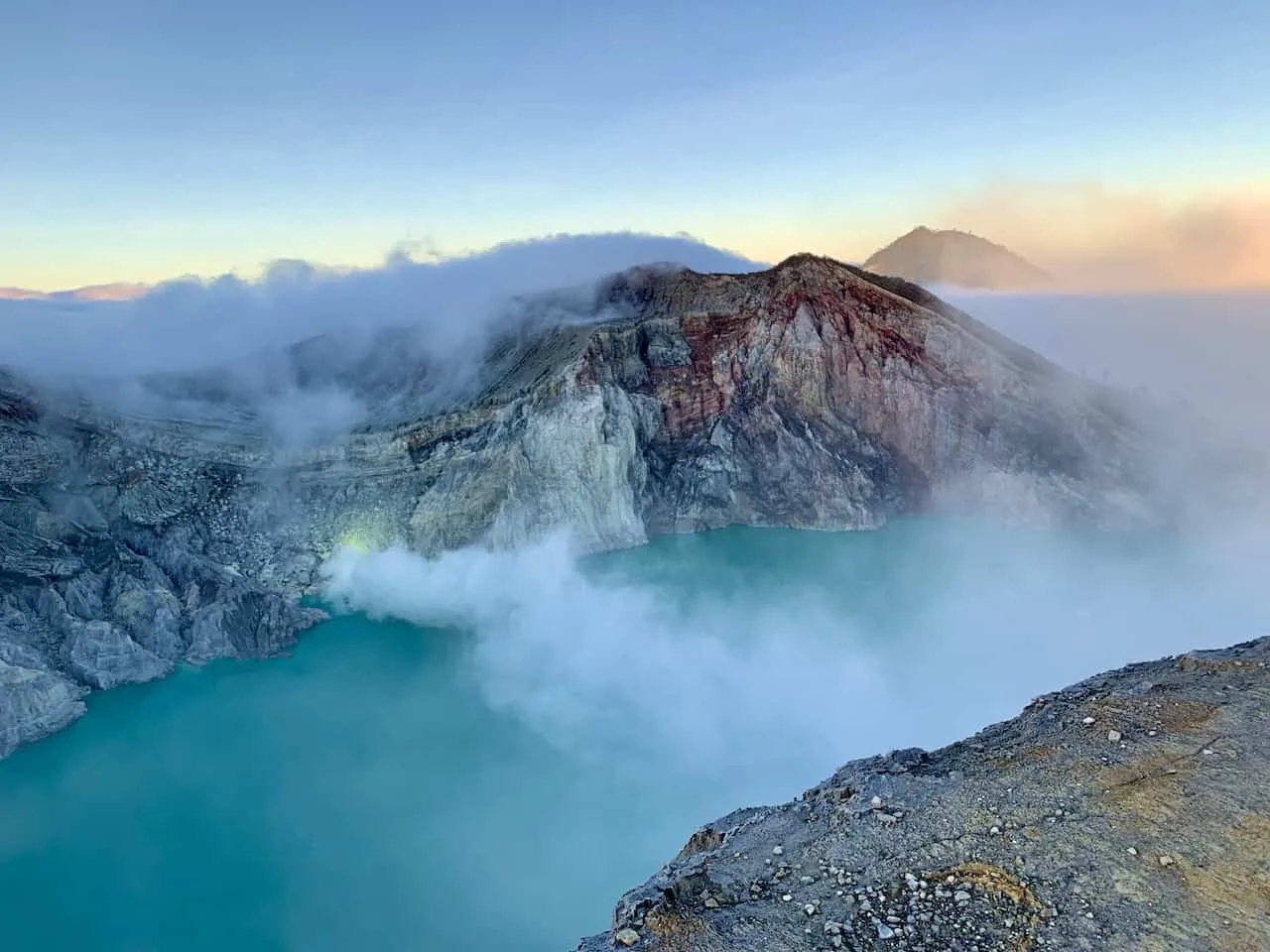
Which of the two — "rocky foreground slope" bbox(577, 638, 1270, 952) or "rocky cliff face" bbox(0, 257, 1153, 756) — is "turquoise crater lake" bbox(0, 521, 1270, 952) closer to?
"rocky cliff face" bbox(0, 257, 1153, 756)

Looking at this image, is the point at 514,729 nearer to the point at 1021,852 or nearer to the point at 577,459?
the point at 577,459

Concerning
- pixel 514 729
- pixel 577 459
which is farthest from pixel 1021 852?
pixel 577 459

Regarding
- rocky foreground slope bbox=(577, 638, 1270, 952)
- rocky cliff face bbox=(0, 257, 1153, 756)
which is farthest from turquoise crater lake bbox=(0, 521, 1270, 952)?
rocky foreground slope bbox=(577, 638, 1270, 952)

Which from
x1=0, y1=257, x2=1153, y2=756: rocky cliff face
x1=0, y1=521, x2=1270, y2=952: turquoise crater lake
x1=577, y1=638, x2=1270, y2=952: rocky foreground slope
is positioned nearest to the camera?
x1=577, y1=638, x2=1270, y2=952: rocky foreground slope

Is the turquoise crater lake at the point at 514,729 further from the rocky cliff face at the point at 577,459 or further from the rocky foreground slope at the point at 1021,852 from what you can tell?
the rocky foreground slope at the point at 1021,852

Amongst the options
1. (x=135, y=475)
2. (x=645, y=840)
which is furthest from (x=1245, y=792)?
(x=135, y=475)

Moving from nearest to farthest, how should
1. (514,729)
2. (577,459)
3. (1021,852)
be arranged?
(1021,852) → (514,729) → (577,459)
